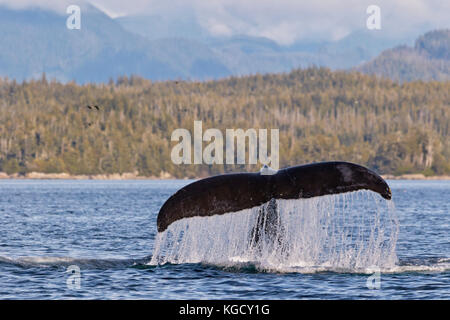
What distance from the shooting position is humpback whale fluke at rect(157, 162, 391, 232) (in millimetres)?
15086

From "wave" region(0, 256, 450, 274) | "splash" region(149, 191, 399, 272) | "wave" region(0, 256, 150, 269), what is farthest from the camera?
"wave" region(0, 256, 150, 269)

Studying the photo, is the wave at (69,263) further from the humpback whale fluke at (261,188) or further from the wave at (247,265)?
the humpback whale fluke at (261,188)

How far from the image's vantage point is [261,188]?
16297 millimetres

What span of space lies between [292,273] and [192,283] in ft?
8.40

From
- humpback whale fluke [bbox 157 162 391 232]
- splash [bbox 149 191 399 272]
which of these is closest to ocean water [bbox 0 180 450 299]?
splash [bbox 149 191 399 272]

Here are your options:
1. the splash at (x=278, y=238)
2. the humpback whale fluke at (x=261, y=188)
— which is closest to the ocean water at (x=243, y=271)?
the splash at (x=278, y=238)

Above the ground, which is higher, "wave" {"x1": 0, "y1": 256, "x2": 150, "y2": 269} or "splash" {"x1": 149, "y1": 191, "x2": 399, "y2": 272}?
"splash" {"x1": 149, "y1": 191, "x2": 399, "y2": 272}

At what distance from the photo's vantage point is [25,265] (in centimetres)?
2242

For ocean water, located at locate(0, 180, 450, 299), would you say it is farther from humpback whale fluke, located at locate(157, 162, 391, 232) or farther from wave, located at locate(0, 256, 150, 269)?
humpback whale fluke, located at locate(157, 162, 391, 232)

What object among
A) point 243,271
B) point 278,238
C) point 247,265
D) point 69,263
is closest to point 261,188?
point 278,238

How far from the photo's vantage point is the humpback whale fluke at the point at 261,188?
49.5ft

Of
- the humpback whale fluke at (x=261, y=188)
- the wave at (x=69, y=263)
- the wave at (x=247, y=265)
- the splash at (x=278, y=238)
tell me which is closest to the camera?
the humpback whale fluke at (x=261, y=188)
